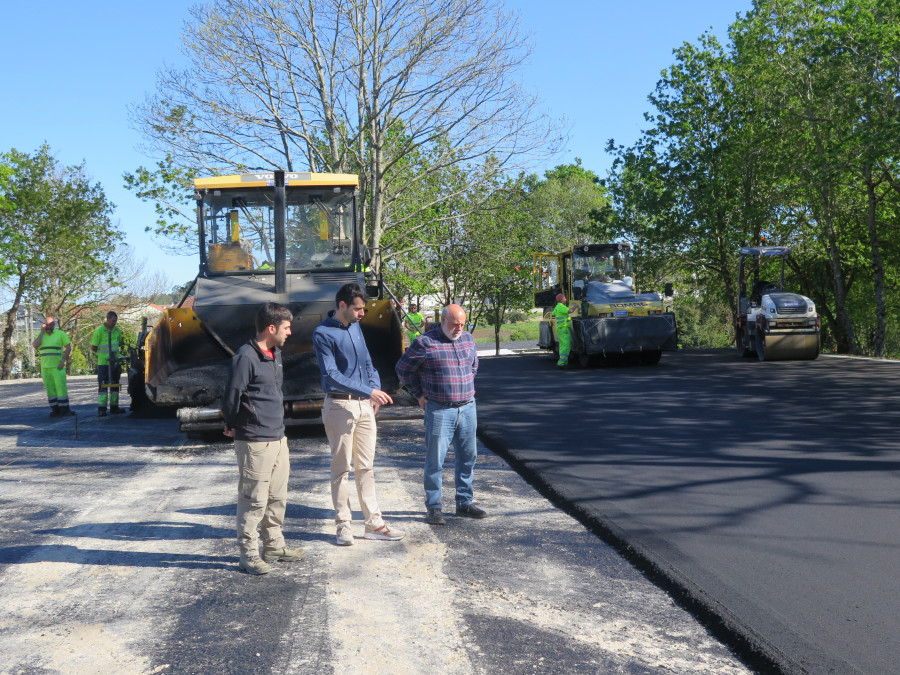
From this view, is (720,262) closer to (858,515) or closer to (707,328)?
(707,328)

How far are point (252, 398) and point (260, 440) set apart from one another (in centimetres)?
A: 28

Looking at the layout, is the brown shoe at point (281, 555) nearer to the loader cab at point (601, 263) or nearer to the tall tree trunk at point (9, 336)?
the loader cab at point (601, 263)

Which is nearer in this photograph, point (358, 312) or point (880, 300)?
point (358, 312)

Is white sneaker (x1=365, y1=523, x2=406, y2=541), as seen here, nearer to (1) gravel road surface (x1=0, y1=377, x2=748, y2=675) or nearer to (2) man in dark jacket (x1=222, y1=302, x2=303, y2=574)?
(1) gravel road surface (x1=0, y1=377, x2=748, y2=675)

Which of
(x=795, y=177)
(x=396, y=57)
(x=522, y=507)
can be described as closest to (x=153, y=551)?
(x=522, y=507)

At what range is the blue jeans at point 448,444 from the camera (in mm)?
6645

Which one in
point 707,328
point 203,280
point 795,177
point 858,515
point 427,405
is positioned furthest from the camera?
point 707,328

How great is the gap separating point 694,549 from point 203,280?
8379mm

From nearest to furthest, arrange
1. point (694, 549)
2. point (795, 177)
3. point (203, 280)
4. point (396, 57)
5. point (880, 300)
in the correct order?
1. point (694, 549)
2. point (203, 280)
3. point (396, 57)
4. point (880, 300)
5. point (795, 177)

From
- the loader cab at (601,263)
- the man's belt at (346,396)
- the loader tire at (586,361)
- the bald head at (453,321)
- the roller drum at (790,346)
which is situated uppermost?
the loader cab at (601,263)

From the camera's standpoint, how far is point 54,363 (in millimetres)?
14852

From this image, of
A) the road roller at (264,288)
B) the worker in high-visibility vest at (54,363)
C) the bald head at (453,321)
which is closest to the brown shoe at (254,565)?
the bald head at (453,321)

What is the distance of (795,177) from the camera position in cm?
3094

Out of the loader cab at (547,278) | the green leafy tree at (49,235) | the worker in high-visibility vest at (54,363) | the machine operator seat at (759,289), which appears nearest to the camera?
the worker in high-visibility vest at (54,363)
